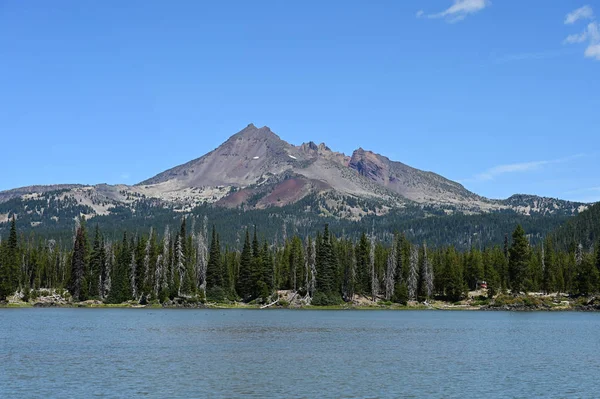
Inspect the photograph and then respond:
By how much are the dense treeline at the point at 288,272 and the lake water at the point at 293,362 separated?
67.9 meters

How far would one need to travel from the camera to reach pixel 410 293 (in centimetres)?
16962

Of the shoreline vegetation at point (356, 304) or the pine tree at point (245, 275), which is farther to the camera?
the pine tree at point (245, 275)

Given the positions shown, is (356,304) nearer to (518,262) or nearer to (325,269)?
(325,269)

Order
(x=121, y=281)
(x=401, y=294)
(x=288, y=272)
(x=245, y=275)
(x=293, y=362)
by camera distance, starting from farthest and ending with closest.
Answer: (x=288, y=272)
(x=245, y=275)
(x=401, y=294)
(x=121, y=281)
(x=293, y=362)

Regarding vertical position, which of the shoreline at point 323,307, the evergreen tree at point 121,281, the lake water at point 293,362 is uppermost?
the evergreen tree at point 121,281

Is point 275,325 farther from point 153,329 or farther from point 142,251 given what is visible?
point 142,251

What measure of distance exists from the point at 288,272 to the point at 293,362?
397ft

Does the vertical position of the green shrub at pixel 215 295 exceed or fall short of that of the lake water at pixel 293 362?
it exceeds it

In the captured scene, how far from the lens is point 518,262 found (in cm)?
16300

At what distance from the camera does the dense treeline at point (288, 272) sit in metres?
162

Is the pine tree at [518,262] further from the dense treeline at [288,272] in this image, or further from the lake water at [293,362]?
the lake water at [293,362]

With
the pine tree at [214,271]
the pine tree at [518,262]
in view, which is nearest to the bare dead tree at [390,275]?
the pine tree at [518,262]

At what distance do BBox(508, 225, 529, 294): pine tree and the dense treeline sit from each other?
247 mm

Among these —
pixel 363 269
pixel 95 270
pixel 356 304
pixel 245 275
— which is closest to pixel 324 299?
pixel 356 304
